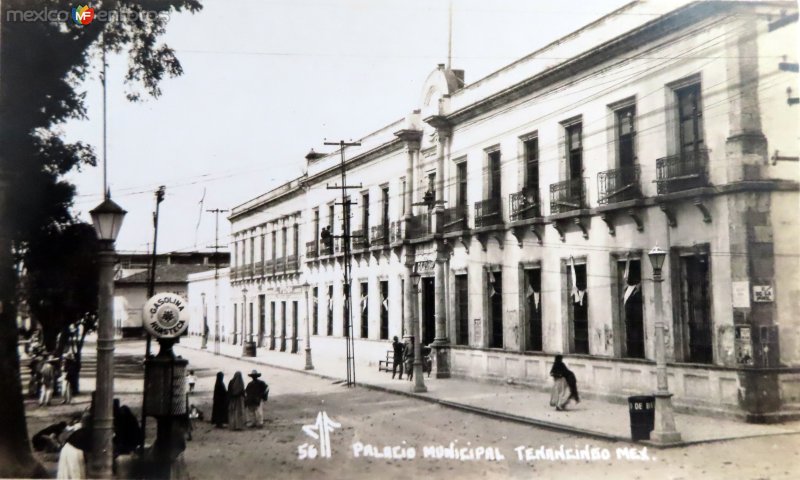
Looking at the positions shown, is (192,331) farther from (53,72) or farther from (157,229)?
(53,72)

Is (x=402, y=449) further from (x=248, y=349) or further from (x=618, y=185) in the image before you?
(x=618, y=185)

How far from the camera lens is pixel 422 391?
1775cm

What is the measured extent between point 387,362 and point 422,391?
9.86ft

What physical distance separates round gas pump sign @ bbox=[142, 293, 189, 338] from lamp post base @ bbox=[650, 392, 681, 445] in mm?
6981

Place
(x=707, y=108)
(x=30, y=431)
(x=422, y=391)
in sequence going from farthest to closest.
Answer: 1. (x=422, y=391)
2. (x=707, y=108)
3. (x=30, y=431)

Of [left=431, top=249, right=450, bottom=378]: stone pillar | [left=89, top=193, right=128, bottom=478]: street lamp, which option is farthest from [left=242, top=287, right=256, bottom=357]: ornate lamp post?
[left=431, top=249, right=450, bottom=378]: stone pillar

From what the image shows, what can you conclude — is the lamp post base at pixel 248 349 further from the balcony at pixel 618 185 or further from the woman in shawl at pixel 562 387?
Answer: the balcony at pixel 618 185

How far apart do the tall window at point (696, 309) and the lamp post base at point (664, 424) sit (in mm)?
2246

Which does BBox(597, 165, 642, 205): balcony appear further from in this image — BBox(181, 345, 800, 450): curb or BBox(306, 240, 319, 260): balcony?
BBox(306, 240, 319, 260): balcony

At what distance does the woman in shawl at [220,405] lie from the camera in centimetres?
1188

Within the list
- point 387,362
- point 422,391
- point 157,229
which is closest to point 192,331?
point 157,229

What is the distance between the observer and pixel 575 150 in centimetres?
1655

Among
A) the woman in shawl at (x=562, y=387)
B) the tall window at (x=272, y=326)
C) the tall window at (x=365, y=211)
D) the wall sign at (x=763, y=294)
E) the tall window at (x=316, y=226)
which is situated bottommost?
the woman in shawl at (x=562, y=387)

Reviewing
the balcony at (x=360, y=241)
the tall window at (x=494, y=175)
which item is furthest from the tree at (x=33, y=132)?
the tall window at (x=494, y=175)
